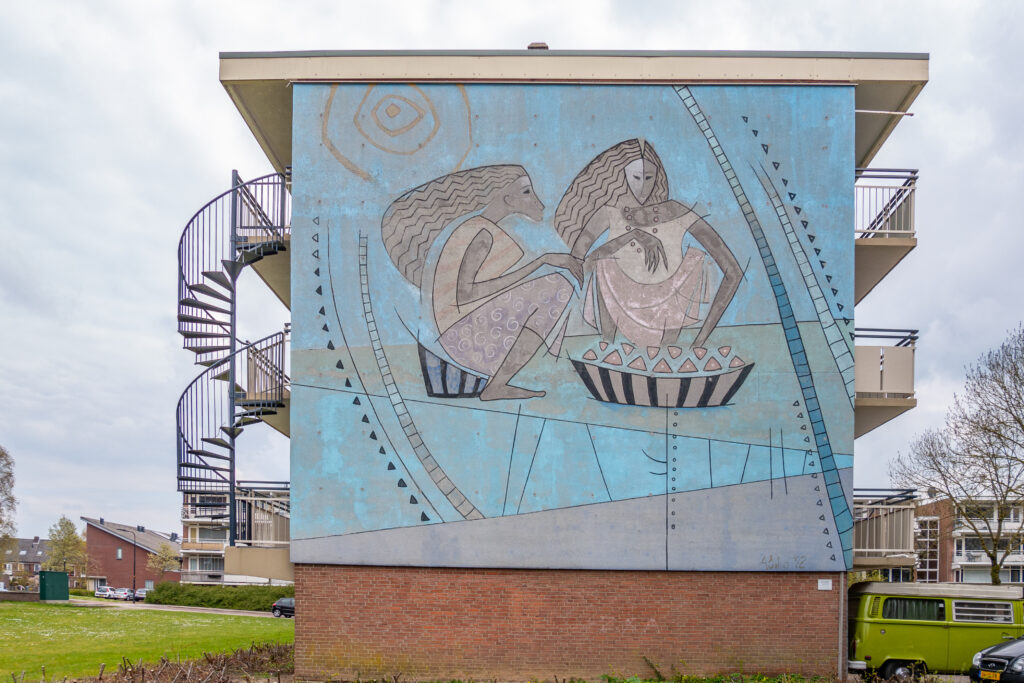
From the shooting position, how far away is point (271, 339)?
17.2 m

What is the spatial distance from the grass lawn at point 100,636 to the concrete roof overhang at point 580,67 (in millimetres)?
11518

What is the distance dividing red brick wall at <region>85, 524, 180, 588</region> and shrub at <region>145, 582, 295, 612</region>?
37.4 metres

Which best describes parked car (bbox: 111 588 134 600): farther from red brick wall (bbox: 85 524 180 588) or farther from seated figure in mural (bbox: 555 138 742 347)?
seated figure in mural (bbox: 555 138 742 347)

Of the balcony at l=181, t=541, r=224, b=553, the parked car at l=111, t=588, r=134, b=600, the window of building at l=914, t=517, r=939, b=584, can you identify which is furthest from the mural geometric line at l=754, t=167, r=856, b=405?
the balcony at l=181, t=541, r=224, b=553

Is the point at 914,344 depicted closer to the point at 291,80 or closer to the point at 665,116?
the point at 665,116

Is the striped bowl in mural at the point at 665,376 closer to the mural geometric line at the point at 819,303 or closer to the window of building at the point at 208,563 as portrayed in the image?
the mural geometric line at the point at 819,303

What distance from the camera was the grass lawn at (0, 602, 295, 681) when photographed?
2019 cm

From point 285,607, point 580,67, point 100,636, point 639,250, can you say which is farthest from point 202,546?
point 580,67

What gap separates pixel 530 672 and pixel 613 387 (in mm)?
4759

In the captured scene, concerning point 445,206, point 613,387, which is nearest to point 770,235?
point 613,387

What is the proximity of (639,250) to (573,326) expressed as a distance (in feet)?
5.57

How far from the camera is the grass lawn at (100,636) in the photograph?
20188 mm

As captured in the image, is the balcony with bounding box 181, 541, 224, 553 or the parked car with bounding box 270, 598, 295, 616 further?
the balcony with bounding box 181, 541, 224, 553

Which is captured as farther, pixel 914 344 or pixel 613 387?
pixel 914 344
